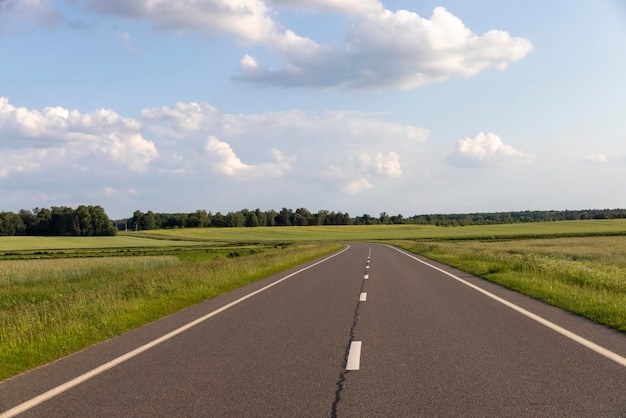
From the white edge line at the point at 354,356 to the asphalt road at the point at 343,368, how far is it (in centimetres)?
3

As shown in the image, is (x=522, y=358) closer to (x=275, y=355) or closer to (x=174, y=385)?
(x=275, y=355)

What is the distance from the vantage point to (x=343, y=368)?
22.3ft

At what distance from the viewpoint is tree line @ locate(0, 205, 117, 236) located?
150 metres

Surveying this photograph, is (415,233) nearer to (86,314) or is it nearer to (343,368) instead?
(86,314)

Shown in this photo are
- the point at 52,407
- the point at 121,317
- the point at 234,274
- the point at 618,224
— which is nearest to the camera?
the point at 52,407

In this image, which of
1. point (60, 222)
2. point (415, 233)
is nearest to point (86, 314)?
point (415, 233)

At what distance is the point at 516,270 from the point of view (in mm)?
21406

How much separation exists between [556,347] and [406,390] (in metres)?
3.23

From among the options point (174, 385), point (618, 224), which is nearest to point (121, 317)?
point (174, 385)

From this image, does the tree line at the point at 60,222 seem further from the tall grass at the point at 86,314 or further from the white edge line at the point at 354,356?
the white edge line at the point at 354,356

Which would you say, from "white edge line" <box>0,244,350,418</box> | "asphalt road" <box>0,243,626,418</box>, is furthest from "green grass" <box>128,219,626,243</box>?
"white edge line" <box>0,244,350,418</box>

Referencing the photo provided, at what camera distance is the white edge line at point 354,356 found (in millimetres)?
6902

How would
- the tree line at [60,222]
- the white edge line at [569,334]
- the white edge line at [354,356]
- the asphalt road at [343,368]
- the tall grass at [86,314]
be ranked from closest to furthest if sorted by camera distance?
1. the asphalt road at [343,368]
2. the white edge line at [354,356]
3. the white edge line at [569,334]
4. the tall grass at [86,314]
5. the tree line at [60,222]

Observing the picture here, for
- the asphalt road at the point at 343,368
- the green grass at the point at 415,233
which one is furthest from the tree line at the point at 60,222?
the asphalt road at the point at 343,368
